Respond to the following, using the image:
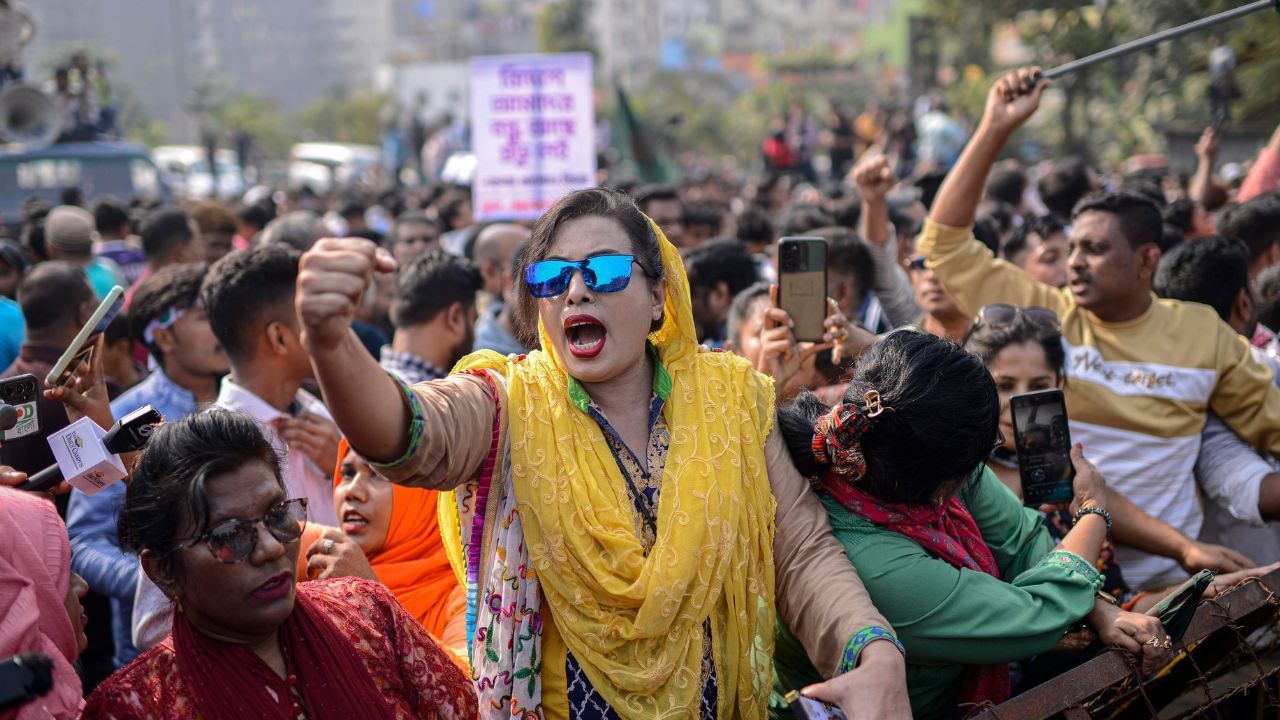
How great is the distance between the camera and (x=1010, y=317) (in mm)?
3500

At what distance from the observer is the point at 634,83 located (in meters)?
113

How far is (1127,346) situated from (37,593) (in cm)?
313

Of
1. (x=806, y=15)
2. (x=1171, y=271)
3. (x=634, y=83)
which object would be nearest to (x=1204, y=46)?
(x=1171, y=271)

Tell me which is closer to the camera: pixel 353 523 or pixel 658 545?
pixel 658 545

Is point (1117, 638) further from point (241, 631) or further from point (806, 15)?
Answer: point (806, 15)

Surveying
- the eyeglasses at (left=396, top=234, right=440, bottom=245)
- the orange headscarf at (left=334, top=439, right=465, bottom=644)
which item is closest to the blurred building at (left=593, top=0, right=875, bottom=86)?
the eyeglasses at (left=396, top=234, right=440, bottom=245)

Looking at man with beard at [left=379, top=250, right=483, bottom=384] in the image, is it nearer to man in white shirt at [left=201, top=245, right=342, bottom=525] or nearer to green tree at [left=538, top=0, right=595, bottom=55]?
man in white shirt at [left=201, top=245, right=342, bottom=525]

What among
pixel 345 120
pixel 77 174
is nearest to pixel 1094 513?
pixel 77 174

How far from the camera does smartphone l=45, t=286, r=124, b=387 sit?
8.32 ft

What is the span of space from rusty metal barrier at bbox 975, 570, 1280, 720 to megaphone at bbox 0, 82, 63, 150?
12.4 m

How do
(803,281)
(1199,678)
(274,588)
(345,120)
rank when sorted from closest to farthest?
(274,588) → (1199,678) → (803,281) → (345,120)

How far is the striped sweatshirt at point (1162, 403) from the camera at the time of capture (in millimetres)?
3658

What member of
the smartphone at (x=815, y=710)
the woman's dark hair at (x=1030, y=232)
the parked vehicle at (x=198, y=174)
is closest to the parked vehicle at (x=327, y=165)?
the parked vehicle at (x=198, y=174)

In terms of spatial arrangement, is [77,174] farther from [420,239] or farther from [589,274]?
[589,274]
